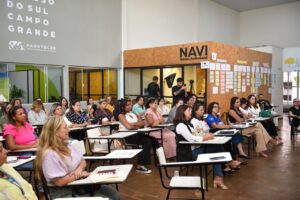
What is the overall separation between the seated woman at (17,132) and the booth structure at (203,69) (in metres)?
5.73

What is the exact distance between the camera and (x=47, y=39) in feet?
30.8

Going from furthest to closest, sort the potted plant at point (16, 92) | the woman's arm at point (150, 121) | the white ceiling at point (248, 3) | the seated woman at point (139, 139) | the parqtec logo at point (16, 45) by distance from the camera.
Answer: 1. the white ceiling at point (248, 3)
2. the potted plant at point (16, 92)
3. the parqtec logo at point (16, 45)
4. the woman's arm at point (150, 121)
5. the seated woman at point (139, 139)

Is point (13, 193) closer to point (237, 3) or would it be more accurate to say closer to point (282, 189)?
point (282, 189)

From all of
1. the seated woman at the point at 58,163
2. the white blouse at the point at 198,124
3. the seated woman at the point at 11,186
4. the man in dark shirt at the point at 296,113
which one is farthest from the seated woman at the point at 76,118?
the man in dark shirt at the point at 296,113

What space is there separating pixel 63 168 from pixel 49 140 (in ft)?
0.84

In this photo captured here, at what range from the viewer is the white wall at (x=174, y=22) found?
12.1 metres

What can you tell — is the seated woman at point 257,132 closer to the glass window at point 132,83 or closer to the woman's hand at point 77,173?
the woman's hand at point 77,173

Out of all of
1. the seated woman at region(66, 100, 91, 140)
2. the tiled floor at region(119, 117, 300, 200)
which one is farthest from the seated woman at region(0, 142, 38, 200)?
the seated woman at region(66, 100, 91, 140)

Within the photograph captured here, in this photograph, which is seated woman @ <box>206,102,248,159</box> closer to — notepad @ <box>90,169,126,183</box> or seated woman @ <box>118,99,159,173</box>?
seated woman @ <box>118,99,159,173</box>

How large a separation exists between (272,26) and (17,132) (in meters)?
15.3

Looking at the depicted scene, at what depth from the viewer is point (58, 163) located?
2533mm

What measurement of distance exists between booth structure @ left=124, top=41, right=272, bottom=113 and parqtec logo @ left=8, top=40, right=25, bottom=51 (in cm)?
385

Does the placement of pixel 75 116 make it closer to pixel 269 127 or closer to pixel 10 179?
pixel 10 179

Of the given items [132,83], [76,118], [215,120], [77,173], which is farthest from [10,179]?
[132,83]
